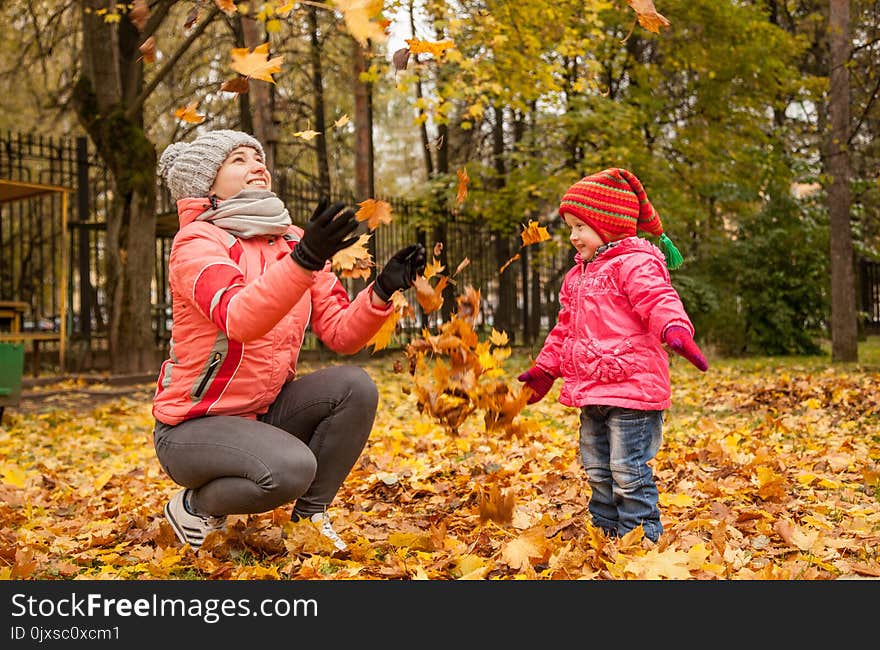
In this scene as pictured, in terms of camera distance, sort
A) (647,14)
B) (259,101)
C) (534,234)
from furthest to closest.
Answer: (259,101) < (534,234) < (647,14)

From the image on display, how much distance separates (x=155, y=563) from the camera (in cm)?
290

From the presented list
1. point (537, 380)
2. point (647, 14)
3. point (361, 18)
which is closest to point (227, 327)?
point (361, 18)

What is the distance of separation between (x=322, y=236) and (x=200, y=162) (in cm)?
73

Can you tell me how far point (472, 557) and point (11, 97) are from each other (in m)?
17.2

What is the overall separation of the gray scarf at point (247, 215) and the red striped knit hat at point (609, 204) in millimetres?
1006

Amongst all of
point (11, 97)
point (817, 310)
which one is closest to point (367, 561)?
point (817, 310)

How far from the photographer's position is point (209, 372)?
283cm

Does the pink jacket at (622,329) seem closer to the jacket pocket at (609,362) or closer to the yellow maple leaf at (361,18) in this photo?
the jacket pocket at (609,362)

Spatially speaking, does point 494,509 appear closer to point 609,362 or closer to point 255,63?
point 609,362

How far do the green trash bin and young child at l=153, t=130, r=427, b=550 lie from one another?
4.42 metres

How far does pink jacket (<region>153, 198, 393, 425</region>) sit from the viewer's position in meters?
2.66

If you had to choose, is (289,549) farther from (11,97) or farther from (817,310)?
(11,97)

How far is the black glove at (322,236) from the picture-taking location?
244 centimetres

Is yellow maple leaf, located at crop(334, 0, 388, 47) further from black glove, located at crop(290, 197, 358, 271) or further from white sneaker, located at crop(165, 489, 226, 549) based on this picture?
white sneaker, located at crop(165, 489, 226, 549)
